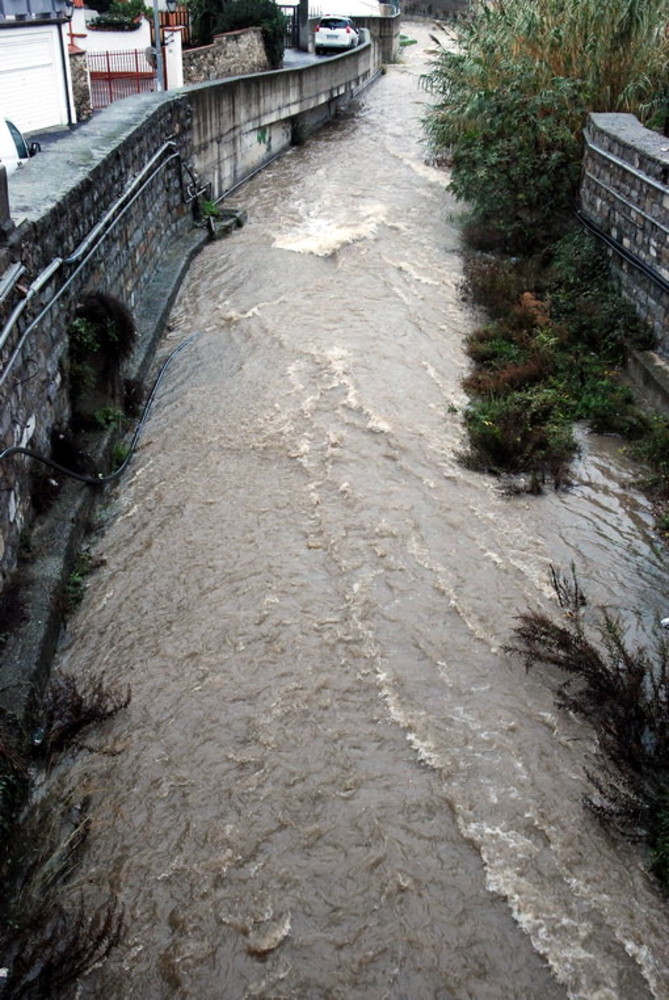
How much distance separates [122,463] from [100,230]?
8.36 ft

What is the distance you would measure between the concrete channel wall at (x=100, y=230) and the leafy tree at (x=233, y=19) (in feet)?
14.9

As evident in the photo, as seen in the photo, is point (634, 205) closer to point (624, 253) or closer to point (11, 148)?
point (624, 253)

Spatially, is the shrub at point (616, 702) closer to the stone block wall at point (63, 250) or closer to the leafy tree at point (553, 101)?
the stone block wall at point (63, 250)

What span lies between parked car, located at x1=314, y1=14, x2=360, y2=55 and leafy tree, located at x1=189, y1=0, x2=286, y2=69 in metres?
7.24

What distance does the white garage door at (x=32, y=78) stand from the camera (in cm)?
1432

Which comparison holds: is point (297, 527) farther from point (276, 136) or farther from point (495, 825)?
point (276, 136)

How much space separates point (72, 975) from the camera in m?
4.26

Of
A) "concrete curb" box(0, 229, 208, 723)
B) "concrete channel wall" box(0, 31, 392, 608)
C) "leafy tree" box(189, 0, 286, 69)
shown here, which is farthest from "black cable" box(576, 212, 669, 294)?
"leafy tree" box(189, 0, 286, 69)

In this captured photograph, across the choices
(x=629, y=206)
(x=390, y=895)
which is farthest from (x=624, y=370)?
(x=390, y=895)

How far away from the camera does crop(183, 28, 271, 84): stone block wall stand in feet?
64.0

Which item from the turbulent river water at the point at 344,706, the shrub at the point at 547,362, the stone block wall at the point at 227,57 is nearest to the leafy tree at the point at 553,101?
the shrub at the point at 547,362

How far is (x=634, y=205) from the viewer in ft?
36.6

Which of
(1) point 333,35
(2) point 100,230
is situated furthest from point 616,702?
(1) point 333,35

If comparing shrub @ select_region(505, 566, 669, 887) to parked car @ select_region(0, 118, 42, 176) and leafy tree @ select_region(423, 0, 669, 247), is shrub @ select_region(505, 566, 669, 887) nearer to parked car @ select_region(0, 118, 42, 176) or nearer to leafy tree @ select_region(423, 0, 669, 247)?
parked car @ select_region(0, 118, 42, 176)
